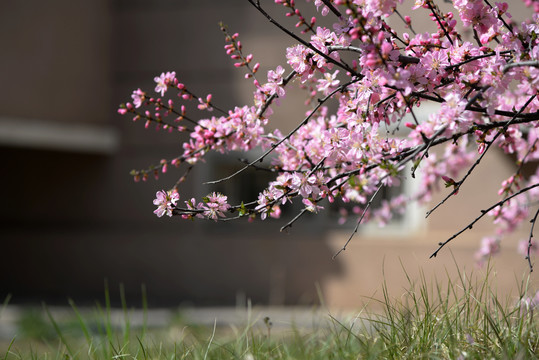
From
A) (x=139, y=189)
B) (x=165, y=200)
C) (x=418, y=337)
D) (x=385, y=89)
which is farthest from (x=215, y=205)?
(x=139, y=189)

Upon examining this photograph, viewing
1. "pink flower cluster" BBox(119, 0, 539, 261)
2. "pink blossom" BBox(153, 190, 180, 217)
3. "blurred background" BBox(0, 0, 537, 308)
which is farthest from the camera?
"blurred background" BBox(0, 0, 537, 308)

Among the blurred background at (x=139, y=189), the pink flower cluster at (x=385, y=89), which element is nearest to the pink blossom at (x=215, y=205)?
the pink flower cluster at (x=385, y=89)

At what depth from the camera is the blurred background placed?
31.3 feet

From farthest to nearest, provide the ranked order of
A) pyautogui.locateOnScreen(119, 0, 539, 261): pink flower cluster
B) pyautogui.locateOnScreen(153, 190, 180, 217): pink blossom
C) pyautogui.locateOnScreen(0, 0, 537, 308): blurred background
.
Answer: pyautogui.locateOnScreen(0, 0, 537, 308): blurred background < pyautogui.locateOnScreen(153, 190, 180, 217): pink blossom < pyautogui.locateOnScreen(119, 0, 539, 261): pink flower cluster

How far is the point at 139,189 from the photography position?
10.5 m

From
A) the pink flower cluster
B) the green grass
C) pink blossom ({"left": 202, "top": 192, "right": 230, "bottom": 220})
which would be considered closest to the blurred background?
the green grass

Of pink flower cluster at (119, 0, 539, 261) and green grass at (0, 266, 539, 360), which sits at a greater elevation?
pink flower cluster at (119, 0, 539, 261)

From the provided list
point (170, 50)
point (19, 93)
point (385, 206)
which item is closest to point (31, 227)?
point (19, 93)

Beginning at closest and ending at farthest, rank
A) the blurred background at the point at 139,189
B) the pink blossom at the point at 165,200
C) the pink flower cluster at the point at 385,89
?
1. the pink flower cluster at the point at 385,89
2. the pink blossom at the point at 165,200
3. the blurred background at the point at 139,189

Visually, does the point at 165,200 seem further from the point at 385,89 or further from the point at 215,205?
the point at 385,89

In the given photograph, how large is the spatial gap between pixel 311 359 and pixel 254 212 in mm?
669

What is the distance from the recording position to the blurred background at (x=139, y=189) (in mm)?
9539

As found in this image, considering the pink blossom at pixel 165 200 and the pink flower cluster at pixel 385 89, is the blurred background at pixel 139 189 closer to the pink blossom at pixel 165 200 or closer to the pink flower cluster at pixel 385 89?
the pink flower cluster at pixel 385 89

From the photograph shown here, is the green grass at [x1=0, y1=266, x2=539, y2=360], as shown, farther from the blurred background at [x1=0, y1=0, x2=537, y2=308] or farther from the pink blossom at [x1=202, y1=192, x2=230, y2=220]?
the blurred background at [x1=0, y1=0, x2=537, y2=308]
